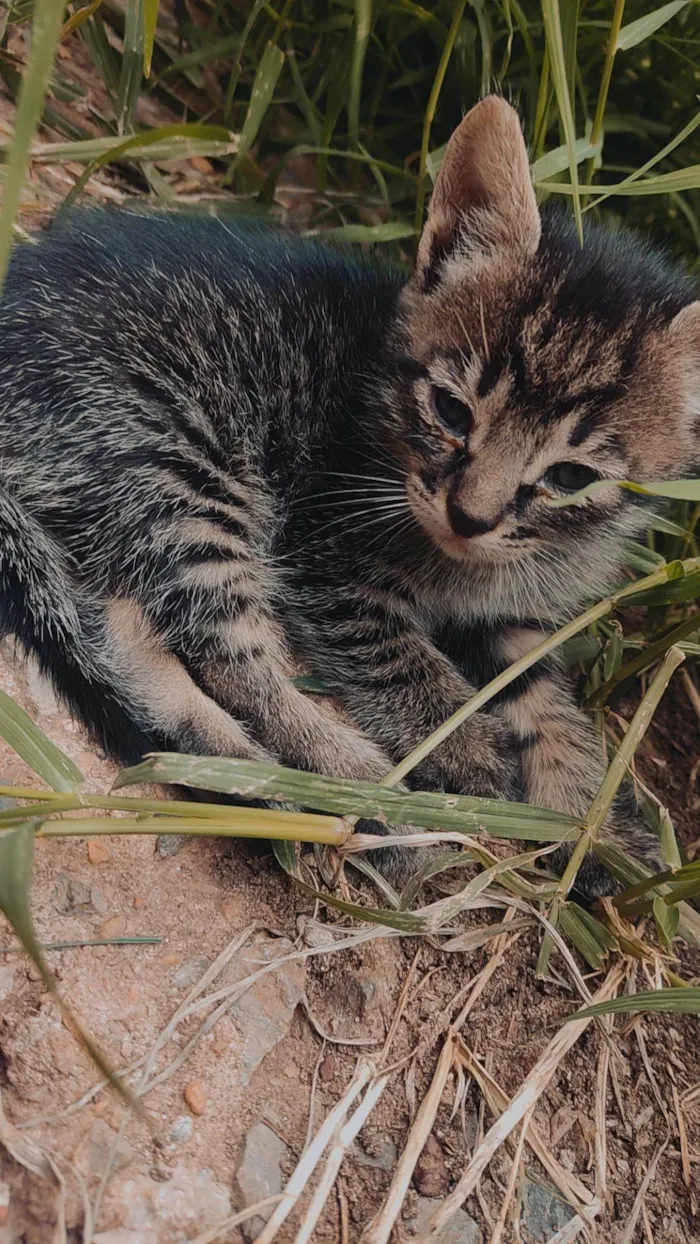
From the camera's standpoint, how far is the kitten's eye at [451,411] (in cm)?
156

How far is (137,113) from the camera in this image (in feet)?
7.59

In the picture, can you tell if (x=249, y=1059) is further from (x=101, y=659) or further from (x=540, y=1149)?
(x=101, y=659)

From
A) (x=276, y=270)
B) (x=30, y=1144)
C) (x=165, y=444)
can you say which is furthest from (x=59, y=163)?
(x=30, y=1144)

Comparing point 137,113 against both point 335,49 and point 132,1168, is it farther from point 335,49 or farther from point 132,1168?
point 132,1168

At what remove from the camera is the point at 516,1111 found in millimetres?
1267

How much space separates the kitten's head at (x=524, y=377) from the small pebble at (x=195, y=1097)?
854 mm

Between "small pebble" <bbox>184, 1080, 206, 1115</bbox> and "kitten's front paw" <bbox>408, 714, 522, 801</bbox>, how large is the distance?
63cm

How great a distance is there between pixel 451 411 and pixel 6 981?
1054 millimetres

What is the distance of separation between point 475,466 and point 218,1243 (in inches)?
42.2

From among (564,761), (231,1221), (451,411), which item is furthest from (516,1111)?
(451,411)

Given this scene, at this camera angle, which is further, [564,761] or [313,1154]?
[564,761]

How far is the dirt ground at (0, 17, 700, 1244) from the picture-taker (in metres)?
1.09

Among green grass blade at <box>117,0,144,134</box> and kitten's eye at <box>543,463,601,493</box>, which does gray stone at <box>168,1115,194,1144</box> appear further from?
green grass blade at <box>117,0,144,134</box>

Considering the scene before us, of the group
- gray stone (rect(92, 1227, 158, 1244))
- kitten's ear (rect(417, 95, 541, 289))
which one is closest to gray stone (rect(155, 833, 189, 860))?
gray stone (rect(92, 1227, 158, 1244))
